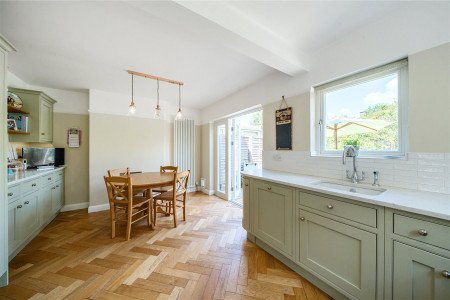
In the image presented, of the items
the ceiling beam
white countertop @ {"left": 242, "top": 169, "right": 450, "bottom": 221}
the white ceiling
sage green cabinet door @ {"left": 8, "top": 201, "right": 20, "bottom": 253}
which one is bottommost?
sage green cabinet door @ {"left": 8, "top": 201, "right": 20, "bottom": 253}

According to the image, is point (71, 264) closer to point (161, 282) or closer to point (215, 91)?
point (161, 282)

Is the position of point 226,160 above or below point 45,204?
above

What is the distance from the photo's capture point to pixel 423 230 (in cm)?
99

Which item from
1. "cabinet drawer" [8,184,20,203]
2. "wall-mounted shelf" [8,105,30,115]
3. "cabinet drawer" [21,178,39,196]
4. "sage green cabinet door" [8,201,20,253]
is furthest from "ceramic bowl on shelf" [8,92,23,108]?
"sage green cabinet door" [8,201,20,253]

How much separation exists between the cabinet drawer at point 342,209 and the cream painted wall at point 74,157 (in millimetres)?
4184

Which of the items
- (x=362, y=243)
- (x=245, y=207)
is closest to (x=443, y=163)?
(x=362, y=243)

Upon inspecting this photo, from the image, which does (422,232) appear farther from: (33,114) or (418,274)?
(33,114)

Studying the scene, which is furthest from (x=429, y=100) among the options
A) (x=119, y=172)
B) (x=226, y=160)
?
(x=119, y=172)

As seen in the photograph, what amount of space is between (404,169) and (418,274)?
82 cm

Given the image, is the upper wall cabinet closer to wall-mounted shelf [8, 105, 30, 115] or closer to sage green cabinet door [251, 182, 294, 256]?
wall-mounted shelf [8, 105, 30, 115]

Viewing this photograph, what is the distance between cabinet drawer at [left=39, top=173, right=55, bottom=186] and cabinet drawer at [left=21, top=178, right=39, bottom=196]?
5.1 inches

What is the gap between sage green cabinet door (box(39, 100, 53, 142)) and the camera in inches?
115

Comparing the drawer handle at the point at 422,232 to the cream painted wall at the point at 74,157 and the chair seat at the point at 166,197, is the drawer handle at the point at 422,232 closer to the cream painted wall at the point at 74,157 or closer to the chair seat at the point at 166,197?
the chair seat at the point at 166,197

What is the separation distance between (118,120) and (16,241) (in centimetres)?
239
